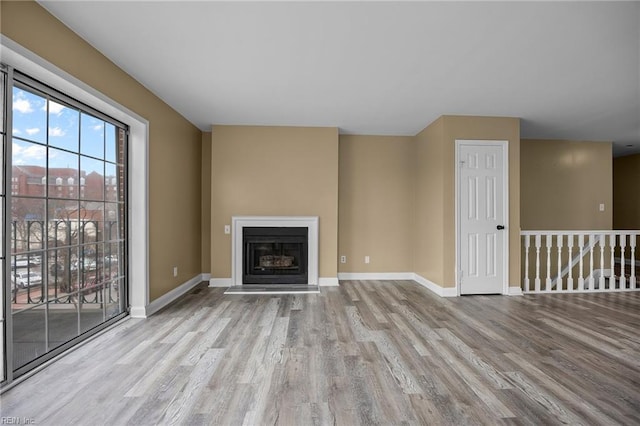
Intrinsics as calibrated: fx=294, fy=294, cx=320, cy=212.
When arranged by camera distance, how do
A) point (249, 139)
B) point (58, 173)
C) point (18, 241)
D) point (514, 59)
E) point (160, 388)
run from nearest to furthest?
point (160, 388), point (18, 241), point (58, 173), point (514, 59), point (249, 139)

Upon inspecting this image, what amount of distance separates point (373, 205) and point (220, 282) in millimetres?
2882

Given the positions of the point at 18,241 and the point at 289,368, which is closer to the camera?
the point at 18,241

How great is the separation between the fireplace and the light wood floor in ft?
3.84

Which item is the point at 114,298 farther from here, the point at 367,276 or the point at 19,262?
the point at 367,276

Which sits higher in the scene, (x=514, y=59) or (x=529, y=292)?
(x=514, y=59)

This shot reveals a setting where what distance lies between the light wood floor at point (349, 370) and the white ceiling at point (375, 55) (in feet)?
8.27

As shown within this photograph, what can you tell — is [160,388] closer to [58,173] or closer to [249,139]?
[58,173]

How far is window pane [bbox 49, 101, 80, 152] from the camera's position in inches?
91.5

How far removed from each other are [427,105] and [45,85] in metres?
3.82

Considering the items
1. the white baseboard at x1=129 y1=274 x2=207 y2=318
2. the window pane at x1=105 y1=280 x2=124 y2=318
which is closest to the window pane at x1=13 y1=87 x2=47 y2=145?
the window pane at x1=105 y1=280 x2=124 y2=318

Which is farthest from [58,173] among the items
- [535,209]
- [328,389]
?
[535,209]

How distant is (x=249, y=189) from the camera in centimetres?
469

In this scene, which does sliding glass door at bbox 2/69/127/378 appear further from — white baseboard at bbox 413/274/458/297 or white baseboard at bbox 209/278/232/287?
white baseboard at bbox 413/274/458/297

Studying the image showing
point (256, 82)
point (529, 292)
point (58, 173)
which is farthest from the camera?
point (529, 292)
